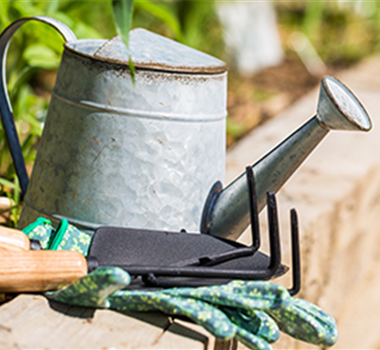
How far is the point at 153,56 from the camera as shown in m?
0.90

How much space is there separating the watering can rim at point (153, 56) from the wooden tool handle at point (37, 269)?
13.4 inches

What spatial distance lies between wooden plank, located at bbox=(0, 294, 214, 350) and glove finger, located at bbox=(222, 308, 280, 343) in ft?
0.17

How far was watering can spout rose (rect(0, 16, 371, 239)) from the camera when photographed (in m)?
0.90

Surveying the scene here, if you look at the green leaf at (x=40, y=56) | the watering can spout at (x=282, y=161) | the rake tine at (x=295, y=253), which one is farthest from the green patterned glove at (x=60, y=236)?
the green leaf at (x=40, y=56)

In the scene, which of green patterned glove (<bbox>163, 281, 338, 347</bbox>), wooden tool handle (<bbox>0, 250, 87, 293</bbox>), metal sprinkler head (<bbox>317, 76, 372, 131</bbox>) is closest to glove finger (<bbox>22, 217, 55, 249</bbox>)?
wooden tool handle (<bbox>0, 250, 87, 293</bbox>)

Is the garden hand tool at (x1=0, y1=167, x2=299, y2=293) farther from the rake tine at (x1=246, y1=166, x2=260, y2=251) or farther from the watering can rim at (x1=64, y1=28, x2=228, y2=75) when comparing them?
the watering can rim at (x1=64, y1=28, x2=228, y2=75)

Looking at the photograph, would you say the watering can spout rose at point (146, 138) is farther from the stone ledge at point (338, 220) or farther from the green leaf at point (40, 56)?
the green leaf at point (40, 56)

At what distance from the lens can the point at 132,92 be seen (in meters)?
0.89

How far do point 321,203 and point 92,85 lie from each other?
1.01 meters

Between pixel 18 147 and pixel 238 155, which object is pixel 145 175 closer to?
pixel 18 147

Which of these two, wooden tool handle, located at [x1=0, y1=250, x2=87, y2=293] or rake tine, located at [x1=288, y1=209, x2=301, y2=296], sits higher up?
rake tine, located at [x1=288, y1=209, x2=301, y2=296]

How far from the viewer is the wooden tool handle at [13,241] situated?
0.77 meters

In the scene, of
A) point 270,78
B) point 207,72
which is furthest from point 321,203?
point 270,78

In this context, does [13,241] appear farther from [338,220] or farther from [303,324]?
[338,220]
